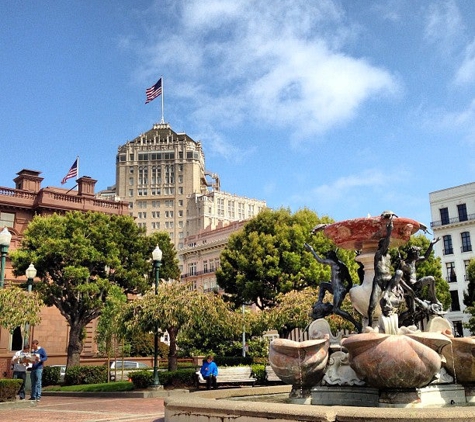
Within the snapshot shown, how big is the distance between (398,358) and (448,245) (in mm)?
51293

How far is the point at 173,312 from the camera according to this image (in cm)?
2209

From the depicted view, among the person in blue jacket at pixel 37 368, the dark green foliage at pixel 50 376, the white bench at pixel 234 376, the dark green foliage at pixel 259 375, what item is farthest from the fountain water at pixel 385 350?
the dark green foliage at pixel 50 376

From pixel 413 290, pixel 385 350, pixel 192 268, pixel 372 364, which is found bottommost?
pixel 372 364

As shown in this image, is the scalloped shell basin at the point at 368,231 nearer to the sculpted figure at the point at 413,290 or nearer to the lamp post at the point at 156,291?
the sculpted figure at the point at 413,290

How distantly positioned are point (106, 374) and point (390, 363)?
22124 millimetres

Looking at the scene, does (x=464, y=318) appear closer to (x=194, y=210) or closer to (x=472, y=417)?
(x=472, y=417)

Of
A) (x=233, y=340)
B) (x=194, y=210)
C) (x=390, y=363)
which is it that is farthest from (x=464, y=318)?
(x=194, y=210)

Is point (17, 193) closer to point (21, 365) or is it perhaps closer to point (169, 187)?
point (21, 365)

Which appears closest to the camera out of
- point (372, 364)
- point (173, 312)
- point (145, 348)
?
point (372, 364)

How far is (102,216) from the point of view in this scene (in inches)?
1393

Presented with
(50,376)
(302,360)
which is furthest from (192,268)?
(302,360)

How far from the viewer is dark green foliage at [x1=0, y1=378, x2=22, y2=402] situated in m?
16.4

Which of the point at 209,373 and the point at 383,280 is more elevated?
the point at 383,280

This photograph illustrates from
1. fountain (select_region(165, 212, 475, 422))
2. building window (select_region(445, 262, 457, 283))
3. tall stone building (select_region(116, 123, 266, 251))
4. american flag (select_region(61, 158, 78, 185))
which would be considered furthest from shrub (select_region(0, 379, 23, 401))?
tall stone building (select_region(116, 123, 266, 251))
